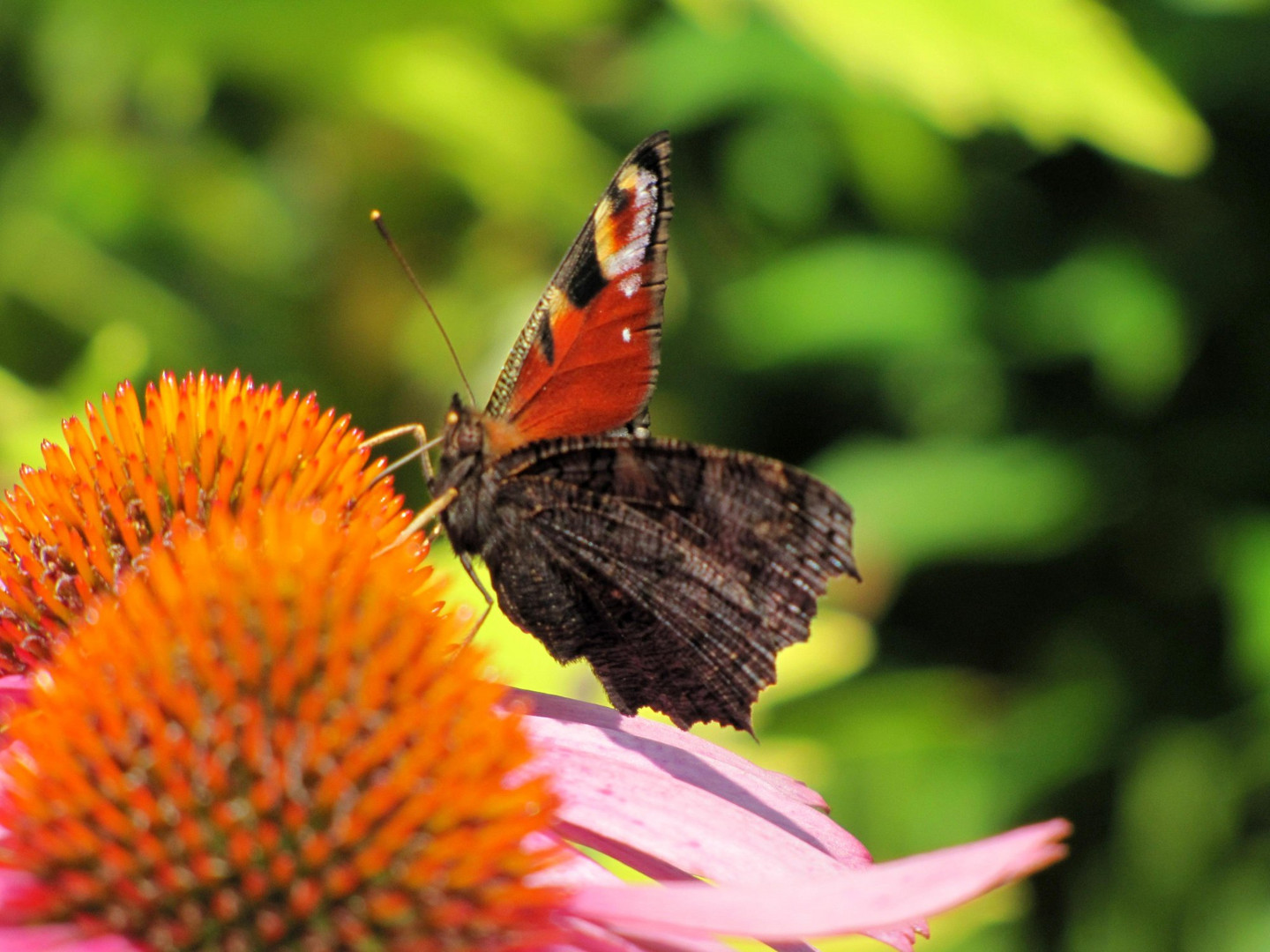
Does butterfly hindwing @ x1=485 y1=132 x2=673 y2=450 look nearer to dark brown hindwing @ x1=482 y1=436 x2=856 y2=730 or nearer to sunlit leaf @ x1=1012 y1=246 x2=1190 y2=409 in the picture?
dark brown hindwing @ x1=482 y1=436 x2=856 y2=730

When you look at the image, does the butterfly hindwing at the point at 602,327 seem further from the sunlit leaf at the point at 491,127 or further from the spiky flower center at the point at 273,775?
the sunlit leaf at the point at 491,127

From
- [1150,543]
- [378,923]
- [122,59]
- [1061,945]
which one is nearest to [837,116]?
[1150,543]

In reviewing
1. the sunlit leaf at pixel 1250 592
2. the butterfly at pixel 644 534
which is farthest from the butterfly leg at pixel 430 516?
the sunlit leaf at pixel 1250 592

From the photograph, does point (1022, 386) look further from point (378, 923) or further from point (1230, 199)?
point (378, 923)

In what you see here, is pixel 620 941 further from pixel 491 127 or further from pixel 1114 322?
pixel 491 127

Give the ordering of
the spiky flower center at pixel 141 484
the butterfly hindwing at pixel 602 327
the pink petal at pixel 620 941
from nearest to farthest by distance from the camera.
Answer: the pink petal at pixel 620 941
the spiky flower center at pixel 141 484
the butterfly hindwing at pixel 602 327

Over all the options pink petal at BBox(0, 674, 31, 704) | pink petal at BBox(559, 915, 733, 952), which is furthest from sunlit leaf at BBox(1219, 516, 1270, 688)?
pink petal at BBox(0, 674, 31, 704)

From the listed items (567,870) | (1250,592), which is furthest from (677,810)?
(1250,592)
